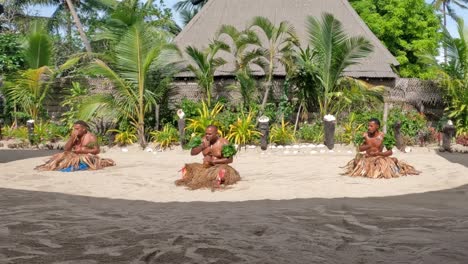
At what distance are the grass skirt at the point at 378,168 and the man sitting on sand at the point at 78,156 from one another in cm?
406

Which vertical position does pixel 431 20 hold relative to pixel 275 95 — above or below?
above

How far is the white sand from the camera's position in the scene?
6.54 meters

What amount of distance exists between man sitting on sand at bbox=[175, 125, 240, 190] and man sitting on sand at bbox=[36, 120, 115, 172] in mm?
2112

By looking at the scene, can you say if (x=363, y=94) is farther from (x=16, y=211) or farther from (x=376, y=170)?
(x=16, y=211)

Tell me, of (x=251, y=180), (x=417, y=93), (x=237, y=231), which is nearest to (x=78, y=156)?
(x=251, y=180)

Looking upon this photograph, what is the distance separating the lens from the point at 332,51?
12.2 m

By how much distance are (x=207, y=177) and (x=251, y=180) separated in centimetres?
84

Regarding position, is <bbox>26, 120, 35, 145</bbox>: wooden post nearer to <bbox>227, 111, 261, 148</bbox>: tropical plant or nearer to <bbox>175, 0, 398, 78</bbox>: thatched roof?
<bbox>227, 111, 261, 148</bbox>: tropical plant

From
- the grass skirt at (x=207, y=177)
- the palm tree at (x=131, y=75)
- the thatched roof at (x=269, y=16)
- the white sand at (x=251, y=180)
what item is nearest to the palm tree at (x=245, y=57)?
the palm tree at (x=131, y=75)

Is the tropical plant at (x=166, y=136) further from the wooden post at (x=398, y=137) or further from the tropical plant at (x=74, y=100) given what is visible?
the wooden post at (x=398, y=137)

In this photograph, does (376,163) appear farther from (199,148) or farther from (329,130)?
(329,130)

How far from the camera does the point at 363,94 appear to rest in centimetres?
1259

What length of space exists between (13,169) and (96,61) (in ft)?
12.6

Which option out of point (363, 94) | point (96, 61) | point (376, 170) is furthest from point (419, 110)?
point (96, 61)
